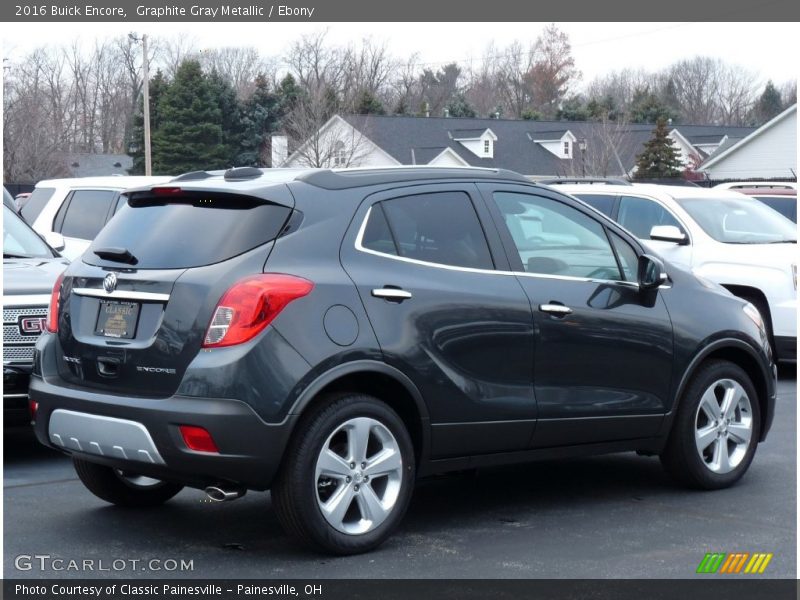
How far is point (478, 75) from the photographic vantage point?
320ft

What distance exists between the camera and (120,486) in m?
6.45

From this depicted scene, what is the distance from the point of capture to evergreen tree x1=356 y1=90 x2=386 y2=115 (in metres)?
64.9

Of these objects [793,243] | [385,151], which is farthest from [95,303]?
[385,151]

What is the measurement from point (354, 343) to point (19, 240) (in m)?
4.82

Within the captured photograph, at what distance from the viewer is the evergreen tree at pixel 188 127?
63.4 meters

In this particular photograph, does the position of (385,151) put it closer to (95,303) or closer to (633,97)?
(633,97)

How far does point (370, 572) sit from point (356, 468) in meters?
0.50

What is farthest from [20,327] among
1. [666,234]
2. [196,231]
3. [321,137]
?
[321,137]

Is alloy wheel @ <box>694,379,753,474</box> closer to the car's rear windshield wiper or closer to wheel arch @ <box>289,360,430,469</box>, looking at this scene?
wheel arch @ <box>289,360,430,469</box>

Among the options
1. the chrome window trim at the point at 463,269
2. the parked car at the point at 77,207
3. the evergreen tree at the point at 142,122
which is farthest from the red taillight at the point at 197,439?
the evergreen tree at the point at 142,122

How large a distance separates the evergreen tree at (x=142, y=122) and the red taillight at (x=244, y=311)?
61.2 metres

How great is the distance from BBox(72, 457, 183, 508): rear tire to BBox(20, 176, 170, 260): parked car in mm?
6625

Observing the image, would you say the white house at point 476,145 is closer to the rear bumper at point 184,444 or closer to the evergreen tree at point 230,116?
the evergreen tree at point 230,116
